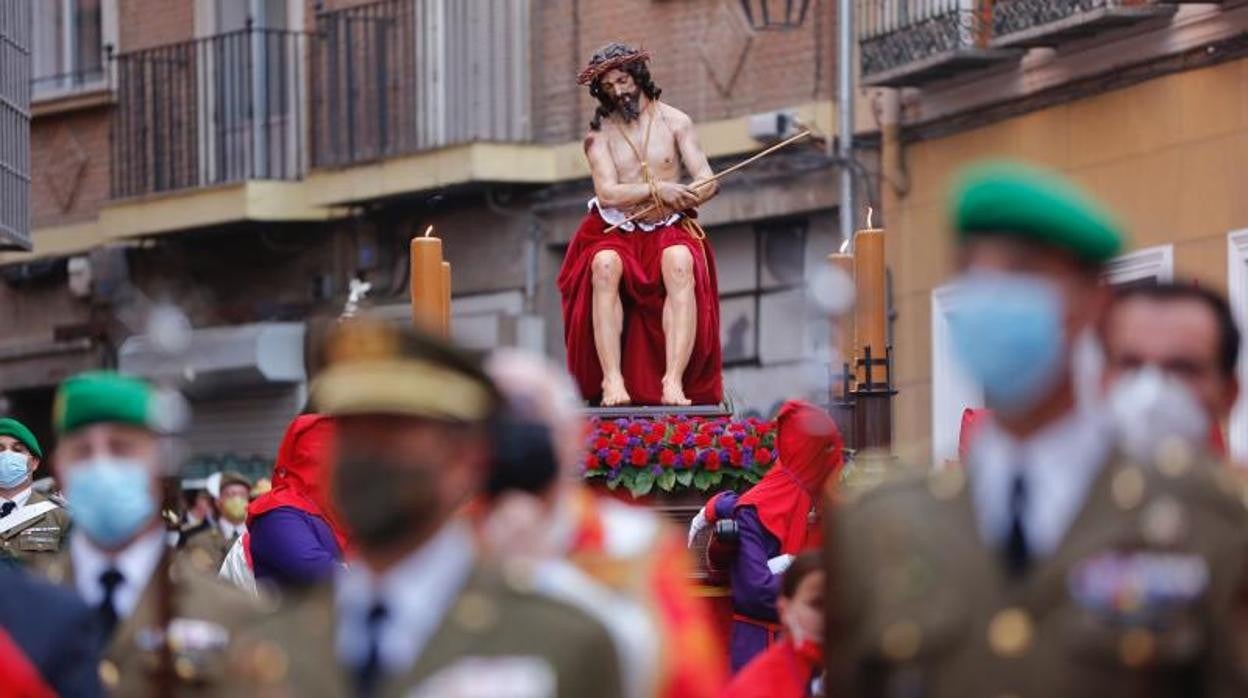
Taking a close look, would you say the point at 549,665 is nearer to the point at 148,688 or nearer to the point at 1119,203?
the point at 148,688

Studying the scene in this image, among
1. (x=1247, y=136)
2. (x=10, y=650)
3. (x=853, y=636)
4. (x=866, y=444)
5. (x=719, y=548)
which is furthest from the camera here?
(x=1247, y=136)

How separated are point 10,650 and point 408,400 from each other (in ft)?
4.59

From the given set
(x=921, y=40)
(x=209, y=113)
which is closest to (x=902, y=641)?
(x=921, y=40)

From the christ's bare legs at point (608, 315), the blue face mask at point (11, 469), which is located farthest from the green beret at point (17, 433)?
the christ's bare legs at point (608, 315)

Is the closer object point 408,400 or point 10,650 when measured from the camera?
point 408,400

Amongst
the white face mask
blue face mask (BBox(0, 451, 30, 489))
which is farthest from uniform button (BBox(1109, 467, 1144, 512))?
blue face mask (BBox(0, 451, 30, 489))

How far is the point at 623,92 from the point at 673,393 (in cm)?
120

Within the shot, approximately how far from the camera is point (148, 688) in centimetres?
612

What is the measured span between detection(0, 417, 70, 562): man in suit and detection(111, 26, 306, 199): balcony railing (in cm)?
1401

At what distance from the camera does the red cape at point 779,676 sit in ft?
23.6

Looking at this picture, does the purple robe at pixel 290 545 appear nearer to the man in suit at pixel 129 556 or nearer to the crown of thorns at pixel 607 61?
the crown of thorns at pixel 607 61

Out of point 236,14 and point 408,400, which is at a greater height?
point 236,14

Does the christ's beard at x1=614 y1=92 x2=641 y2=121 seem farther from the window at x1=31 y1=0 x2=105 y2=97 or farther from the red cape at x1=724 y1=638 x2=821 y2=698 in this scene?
the window at x1=31 y1=0 x2=105 y2=97

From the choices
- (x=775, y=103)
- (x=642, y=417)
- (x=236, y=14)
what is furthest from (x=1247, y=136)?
(x=236, y=14)
